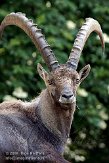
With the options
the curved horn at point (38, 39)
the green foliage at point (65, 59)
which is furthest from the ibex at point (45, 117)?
the green foliage at point (65, 59)

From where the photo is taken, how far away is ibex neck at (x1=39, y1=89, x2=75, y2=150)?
8836mm

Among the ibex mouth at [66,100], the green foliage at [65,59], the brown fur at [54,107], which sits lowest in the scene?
the ibex mouth at [66,100]

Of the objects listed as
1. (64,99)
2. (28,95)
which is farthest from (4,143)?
(28,95)

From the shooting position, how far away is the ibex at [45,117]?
835 centimetres

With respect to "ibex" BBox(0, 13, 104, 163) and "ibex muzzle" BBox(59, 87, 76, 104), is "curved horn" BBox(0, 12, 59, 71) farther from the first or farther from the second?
"ibex muzzle" BBox(59, 87, 76, 104)

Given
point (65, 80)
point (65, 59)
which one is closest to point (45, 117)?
point (65, 80)

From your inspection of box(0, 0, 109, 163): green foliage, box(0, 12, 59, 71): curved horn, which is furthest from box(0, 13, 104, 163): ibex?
box(0, 0, 109, 163): green foliage

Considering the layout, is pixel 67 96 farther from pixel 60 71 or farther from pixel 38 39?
pixel 38 39

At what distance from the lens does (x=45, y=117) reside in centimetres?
900

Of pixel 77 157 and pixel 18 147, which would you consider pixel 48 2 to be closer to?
pixel 77 157

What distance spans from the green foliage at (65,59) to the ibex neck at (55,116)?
4.53 m

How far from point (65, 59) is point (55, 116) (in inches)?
210

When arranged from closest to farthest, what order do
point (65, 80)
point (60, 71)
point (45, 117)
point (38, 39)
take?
1. point (65, 80)
2. point (60, 71)
3. point (45, 117)
4. point (38, 39)

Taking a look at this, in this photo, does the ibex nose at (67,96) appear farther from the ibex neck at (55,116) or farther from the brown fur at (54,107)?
the ibex neck at (55,116)
